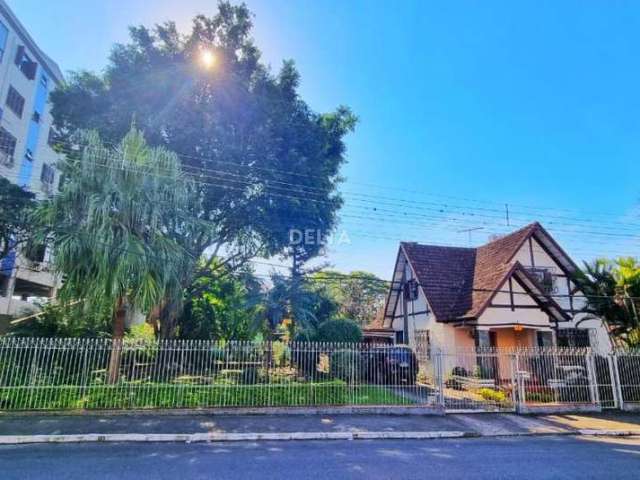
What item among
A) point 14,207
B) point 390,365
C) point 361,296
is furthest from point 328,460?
point 361,296

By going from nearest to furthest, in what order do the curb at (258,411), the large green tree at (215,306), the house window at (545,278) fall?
1. the curb at (258,411)
2. the large green tree at (215,306)
3. the house window at (545,278)

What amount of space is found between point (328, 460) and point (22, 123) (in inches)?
1146

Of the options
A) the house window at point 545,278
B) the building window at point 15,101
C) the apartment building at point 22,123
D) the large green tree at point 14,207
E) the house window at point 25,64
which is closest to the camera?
the large green tree at point 14,207

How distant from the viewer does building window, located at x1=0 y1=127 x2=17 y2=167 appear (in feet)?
72.6

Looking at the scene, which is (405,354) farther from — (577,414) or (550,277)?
(550,277)

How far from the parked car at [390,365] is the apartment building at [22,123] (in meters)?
18.6

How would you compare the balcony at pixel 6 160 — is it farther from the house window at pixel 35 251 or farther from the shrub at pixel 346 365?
the shrub at pixel 346 365

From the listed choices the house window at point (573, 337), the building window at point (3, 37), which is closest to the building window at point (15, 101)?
the building window at point (3, 37)

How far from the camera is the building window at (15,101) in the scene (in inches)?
914

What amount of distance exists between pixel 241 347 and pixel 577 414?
Result: 10799mm

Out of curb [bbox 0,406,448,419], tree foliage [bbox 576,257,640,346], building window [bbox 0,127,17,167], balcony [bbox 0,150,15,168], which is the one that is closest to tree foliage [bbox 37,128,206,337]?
curb [bbox 0,406,448,419]

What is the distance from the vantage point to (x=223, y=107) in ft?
54.5

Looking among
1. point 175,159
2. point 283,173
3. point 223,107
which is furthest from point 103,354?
point 223,107

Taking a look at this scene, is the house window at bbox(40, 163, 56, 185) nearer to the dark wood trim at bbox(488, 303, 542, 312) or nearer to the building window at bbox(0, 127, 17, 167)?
the building window at bbox(0, 127, 17, 167)
